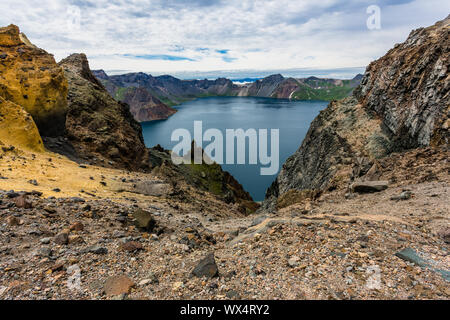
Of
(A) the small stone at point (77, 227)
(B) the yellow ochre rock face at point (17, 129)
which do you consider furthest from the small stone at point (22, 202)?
(B) the yellow ochre rock face at point (17, 129)

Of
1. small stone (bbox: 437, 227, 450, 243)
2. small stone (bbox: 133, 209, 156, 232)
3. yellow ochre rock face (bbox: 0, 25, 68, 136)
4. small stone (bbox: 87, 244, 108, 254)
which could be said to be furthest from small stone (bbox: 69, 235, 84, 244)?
yellow ochre rock face (bbox: 0, 25, 68, 136)

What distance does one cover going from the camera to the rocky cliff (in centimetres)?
2160

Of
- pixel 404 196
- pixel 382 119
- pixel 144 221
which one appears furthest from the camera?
pixel 382 119

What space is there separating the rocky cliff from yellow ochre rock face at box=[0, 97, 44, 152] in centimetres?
1854

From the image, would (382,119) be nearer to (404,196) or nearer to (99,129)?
(404,196)

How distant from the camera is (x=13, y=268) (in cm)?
504

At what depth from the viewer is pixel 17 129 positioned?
50.1ft

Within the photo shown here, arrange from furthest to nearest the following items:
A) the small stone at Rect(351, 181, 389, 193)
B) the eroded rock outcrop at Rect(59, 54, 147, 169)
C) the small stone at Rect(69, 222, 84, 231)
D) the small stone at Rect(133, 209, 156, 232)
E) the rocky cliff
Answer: the eroded rock outcrop at Rect(59, 54, 147, 169), the rocky cliff, the small stone at Rect(351, 181, 389, 193), the small stone at Rect(133, 209, 156, 232), the small stone at Rect(69, 222, 84, 231)

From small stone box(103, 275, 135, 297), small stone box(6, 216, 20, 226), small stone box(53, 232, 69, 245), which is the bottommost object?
small stone box(103, 275, 135, 297)

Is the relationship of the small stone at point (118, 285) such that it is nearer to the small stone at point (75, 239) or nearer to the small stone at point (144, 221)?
the small stone at point (75, 239)

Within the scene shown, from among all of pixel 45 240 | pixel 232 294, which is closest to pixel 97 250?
pixel 45 240

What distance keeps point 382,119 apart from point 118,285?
3714cm

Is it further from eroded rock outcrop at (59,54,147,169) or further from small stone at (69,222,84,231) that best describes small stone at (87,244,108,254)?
eroded rock outcrop at (59,54,147,169)

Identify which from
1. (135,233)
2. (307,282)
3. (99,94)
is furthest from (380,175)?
(99,94)
